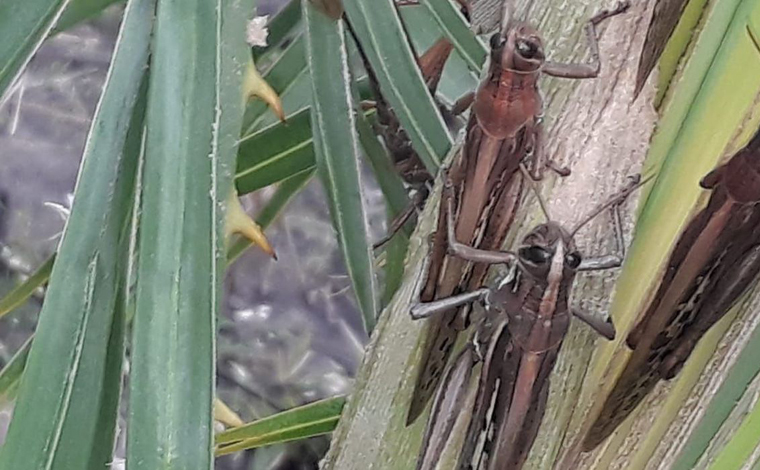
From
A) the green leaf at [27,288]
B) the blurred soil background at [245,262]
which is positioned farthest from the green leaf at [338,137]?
the blurred soil background at [245,262]

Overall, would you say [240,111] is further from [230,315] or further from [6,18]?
[230,315]

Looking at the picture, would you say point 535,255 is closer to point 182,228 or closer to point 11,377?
point 182,228

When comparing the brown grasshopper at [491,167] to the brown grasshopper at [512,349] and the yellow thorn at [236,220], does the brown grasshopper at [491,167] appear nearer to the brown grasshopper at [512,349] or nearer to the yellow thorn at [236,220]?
the brown grasshopper at [512,349]

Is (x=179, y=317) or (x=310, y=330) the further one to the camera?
(x=310, y=330)

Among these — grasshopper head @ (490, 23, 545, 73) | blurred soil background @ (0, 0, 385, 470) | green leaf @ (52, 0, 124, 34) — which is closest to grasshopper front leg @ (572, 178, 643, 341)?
grasshopper head @ (490, 23, 545, 73)

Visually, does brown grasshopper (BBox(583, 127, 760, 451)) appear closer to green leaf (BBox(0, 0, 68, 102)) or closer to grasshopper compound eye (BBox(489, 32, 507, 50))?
grasshopper compound eye (BBox(489, 32, 507, 50))

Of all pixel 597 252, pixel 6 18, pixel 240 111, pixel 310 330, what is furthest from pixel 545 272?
pixel 310 330
